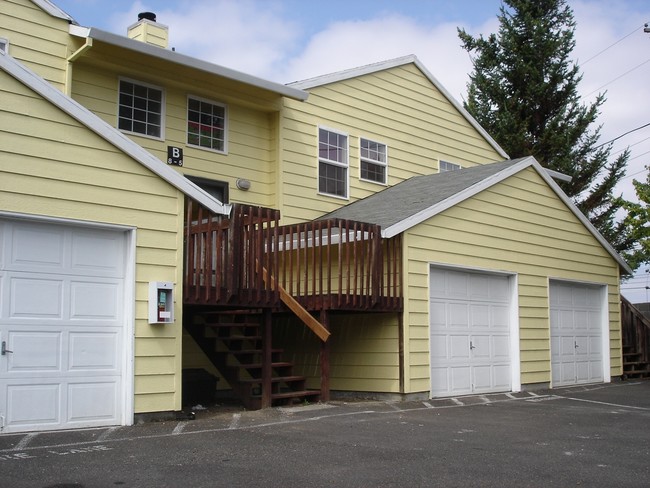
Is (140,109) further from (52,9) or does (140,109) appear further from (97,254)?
(97,254)


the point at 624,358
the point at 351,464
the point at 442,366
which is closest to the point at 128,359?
the point at 351,464

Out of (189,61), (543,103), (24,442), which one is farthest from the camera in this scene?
(543,103)

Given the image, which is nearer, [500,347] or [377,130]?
[500,347]

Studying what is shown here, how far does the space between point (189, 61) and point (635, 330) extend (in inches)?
510

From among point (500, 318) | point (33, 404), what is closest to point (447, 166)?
point (500, 318)

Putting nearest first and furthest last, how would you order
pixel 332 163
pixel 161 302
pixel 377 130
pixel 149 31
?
pixel 161 302, pixel 149 31, pixel 332 163, pixel 377 130

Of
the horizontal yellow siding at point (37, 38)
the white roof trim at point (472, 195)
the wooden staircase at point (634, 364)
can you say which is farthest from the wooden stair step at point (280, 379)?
the wooden staircase at point (634, 364)

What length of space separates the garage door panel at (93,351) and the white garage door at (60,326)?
1 cm

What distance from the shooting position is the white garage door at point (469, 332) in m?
13.3

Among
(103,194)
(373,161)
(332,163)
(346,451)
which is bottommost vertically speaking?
(346,451)

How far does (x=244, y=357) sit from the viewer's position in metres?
11.5

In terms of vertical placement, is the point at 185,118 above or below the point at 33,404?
above

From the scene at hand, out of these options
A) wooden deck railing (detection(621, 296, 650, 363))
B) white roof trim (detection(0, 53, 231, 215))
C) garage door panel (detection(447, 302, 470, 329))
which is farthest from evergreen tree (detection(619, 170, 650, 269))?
white roof trim (detection(0, 53, 231, 215))

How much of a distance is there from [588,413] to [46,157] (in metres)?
8.34
